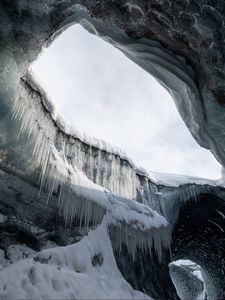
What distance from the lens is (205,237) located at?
48.4ft

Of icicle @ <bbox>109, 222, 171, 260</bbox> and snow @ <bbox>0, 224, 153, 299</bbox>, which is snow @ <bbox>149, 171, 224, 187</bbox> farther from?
snow @ <bbox>0, 224, 153, 299</bbox>

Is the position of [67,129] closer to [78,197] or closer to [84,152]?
[84,152]

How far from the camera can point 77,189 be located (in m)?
7.53

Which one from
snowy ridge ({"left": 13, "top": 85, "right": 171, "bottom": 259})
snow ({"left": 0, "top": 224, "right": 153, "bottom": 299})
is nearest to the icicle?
snowy ridge ({"left": 13, "top": 85, "right": 171, "bottom": 259})

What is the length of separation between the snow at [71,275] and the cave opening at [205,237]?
5315mm

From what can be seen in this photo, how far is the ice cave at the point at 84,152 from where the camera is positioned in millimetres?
5090

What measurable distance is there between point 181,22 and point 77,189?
13.6 feet

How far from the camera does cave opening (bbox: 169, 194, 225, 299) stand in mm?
12367

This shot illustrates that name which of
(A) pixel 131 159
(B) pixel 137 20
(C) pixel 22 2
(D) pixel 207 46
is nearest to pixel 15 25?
(C) pixel 22 2

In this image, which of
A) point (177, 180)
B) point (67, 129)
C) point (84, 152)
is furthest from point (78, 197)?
point (177, 180)

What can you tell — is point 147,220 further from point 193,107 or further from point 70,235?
point 193,107

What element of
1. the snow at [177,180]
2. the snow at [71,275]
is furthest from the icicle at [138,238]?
the snow at [177,180]

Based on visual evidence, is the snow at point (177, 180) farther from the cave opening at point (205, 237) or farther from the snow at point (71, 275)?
the snow at point (71, 275)

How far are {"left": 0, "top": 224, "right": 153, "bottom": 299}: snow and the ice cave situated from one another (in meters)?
0.02
